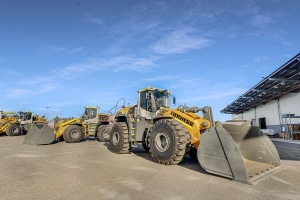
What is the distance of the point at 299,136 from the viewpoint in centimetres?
1917

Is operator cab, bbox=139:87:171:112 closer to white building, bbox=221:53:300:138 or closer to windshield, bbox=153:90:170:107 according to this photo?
windshield, bbox=153:90:170:107

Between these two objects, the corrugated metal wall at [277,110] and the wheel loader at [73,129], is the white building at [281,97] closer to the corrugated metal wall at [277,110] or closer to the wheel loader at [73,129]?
the corrugated metal wall at [277,110]

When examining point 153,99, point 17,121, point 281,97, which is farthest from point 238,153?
point 17,121

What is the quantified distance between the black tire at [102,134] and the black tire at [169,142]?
10065 millimetres

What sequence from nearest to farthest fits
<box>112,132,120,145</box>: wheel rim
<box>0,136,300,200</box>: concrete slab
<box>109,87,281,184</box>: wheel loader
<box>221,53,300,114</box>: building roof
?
<box>0,136,300,200</box>: concrete slab < <box>109,87,281,184</box>: wheel loader < <box>112,132,120,145</box>: wheel rim < <box>221,53,300,114</box>: building roof

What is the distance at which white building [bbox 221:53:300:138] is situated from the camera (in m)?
17.0

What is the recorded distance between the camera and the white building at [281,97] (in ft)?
55.7

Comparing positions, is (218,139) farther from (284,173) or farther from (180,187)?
(284,173)

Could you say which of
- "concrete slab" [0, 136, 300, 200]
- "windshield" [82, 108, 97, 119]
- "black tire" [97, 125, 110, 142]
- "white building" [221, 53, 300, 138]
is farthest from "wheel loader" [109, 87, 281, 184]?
"white building" [221, 53, 300, 138]

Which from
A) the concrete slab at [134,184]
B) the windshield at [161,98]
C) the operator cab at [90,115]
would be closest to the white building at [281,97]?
Result: the windshield at [161,98]

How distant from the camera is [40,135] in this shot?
13.9m

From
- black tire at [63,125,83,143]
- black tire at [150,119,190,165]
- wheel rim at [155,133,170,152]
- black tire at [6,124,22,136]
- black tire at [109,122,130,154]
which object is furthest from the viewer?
black tire at [6,124,22,136]

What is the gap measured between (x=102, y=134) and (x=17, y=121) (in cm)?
1440

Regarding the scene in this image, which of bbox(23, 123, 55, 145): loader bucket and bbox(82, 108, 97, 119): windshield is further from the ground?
bbox(82, 108, 97, 119): windshield
